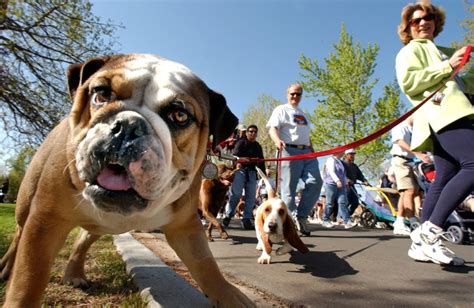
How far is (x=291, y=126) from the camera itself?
20.6ft

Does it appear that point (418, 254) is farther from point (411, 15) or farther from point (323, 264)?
point (411, 15)

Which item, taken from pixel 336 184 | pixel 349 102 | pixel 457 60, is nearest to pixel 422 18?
pixel 457 60

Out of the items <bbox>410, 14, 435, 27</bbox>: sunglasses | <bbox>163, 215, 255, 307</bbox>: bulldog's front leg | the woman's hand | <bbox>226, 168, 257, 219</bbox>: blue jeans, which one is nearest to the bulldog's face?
<bbox>163, 215, 255, 307</bbox>: bulldog's front leg

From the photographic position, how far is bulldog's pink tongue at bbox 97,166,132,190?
5.34ft

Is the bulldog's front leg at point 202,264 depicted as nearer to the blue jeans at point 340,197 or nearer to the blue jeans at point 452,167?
the blue jeans at point 452,167

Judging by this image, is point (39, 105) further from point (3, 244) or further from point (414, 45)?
point (414, 45)

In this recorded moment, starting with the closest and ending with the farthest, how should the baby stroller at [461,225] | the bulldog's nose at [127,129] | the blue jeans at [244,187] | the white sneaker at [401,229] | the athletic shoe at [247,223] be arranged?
the bulldog's nose at [127,129] < the baby stroller at [461,225] < the white sneaker at [401,229] < the blue jeans at [244,187] < the athletic shoe at [247,223]

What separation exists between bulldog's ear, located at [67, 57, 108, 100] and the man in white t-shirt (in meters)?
4.20

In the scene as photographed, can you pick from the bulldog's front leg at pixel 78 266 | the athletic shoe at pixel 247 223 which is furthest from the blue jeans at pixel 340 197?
the bulldog's front leg at pixel 78 266

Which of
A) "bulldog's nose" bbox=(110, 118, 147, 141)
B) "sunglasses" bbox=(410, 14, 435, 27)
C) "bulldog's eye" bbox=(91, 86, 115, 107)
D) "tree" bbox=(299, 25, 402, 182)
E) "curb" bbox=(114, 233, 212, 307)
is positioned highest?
"tree" bbox=(299, 25, 402, 182)

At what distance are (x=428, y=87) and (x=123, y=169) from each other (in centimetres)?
300

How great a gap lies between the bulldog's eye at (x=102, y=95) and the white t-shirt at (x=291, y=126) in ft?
15.2

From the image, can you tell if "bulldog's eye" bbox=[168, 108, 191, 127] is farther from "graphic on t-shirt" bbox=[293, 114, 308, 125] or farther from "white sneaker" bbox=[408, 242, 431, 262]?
"graphic on t-shirt" bbox=[293, 114, 308, 125]

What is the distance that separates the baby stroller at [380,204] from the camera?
30.2 feet
